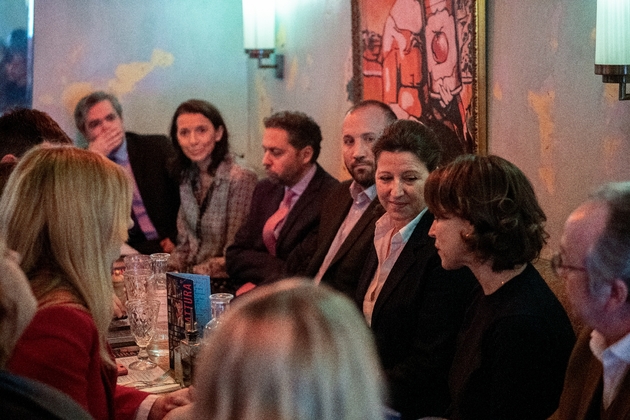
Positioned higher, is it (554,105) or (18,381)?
(554,105)

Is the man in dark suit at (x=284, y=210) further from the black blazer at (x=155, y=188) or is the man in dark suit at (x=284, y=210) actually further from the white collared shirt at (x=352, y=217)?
the black blazer at (x=155, y=188)

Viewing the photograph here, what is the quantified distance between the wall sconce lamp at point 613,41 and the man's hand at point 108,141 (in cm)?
333

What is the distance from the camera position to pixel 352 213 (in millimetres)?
3209

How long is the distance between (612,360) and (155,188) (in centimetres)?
368

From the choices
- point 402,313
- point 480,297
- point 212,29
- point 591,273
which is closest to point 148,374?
point 402,313

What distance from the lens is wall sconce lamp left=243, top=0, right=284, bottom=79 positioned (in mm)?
5180

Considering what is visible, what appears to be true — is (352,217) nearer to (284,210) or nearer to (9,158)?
(284,210)

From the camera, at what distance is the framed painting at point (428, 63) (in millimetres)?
3094

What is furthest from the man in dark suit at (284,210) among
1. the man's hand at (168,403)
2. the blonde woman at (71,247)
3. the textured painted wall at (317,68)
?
the blonde woman at (71,247)

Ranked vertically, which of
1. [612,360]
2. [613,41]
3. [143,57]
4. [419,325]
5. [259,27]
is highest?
[259,27]

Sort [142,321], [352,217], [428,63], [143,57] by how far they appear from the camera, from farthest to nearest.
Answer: [143,57], [428,63], [352,217], [142,321]

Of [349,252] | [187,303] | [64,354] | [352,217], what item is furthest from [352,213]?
[64,354]

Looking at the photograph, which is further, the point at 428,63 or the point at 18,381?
the point at 428,63

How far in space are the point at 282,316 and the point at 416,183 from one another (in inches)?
65.5
